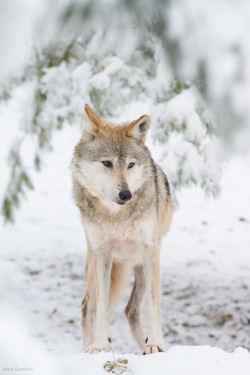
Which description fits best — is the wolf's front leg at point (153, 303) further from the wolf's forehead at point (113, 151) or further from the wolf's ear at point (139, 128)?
the wolf's ear at point (139, 128)

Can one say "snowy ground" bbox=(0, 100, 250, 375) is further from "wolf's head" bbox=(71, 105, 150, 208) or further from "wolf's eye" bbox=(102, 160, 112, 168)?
"wolf's eye" bbox=(102, 160, 112, 168)

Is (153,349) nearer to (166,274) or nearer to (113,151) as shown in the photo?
(113,151)

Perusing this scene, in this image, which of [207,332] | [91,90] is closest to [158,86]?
[91,90]

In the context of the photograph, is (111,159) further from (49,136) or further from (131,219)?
(49,136)

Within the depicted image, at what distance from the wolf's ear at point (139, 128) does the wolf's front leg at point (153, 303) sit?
2.75 ft

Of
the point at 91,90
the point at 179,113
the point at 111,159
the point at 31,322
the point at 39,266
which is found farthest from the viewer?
the point at 39,266

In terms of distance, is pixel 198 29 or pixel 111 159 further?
pixel 111 159

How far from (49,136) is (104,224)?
2.47m

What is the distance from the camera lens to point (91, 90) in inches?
223

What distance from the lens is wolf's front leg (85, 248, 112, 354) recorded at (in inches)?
137

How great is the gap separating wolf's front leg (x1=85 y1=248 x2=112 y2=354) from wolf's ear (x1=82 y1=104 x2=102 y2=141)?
2.81 ft

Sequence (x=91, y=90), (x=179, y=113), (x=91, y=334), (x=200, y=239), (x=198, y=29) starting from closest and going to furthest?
(x=198, y=29) → (x=91, y=334) → (x=179, y=113) → (x=91, y=90) → (x=200, y=239)

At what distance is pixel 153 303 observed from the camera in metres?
3.56

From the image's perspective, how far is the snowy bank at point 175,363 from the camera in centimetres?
259
